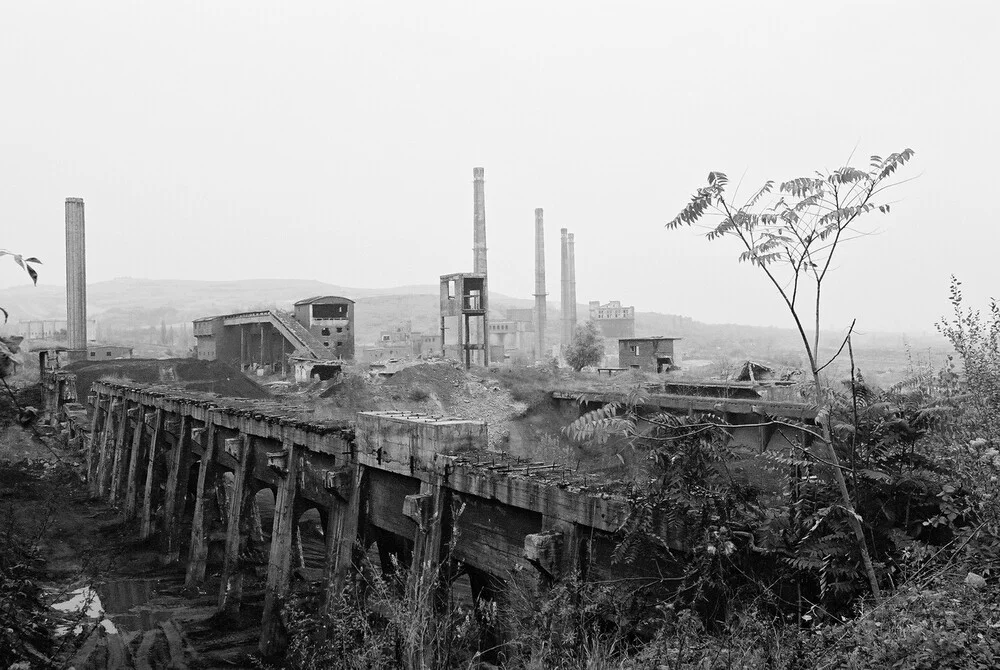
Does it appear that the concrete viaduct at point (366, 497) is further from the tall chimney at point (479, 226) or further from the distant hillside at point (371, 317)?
the distant hillside at point (371, 317)

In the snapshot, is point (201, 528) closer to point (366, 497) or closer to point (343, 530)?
point (343, 530)

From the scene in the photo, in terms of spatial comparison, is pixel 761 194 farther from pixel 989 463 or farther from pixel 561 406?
pixel 561 406

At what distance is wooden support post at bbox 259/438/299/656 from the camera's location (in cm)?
1489

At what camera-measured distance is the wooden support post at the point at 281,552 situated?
14891mm

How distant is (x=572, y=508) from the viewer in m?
8.77

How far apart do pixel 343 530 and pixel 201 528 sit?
7.31 meters

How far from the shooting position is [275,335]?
46.4m

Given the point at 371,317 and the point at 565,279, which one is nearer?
the point at 565,279

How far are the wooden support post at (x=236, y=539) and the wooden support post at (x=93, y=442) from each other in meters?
14.3

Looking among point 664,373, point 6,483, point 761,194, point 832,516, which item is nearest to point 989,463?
point 832,516

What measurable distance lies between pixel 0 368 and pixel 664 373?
37.8m

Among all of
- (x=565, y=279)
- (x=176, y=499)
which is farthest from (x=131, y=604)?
(x=565, y=279)

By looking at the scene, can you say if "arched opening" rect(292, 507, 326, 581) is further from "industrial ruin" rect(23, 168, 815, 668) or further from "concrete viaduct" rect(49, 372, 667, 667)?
"concrete viaduct" rect(49, 372, 667, 667)

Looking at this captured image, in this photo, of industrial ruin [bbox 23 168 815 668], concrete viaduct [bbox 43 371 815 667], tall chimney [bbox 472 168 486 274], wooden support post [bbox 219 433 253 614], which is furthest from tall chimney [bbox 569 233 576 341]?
wooden support post [bbox 219 433 253 614]
